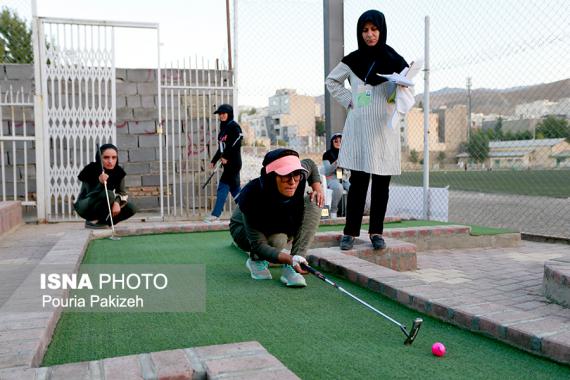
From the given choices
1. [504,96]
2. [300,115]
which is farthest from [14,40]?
[504,96]

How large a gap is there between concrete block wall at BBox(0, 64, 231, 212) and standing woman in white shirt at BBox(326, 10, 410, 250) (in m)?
5.31

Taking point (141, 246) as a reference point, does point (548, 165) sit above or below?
above

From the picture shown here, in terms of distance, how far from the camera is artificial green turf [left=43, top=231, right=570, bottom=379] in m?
2.06

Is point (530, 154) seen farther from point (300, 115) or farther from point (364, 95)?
point (300, 115)

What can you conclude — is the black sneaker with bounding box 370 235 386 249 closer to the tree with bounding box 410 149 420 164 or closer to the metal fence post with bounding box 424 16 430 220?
the metal fence post with bounding box 424 16 430 220

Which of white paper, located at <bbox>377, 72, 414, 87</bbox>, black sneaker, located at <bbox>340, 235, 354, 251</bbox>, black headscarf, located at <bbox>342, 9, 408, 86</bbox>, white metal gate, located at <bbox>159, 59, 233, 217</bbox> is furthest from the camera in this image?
white metal gate, located at <bbox>159, 59, 233, 217</bbox>

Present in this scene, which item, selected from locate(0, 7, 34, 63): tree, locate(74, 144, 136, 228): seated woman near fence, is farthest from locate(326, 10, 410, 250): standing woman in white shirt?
locate(0, 7, 34, 63): tree

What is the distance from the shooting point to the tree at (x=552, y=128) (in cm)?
571

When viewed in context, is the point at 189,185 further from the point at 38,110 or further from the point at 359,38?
the point at 359,38

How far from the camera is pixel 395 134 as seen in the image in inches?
168

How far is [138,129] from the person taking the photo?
961 cm

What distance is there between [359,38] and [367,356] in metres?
2.74

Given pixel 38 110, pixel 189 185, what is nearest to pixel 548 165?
pixel 189 185

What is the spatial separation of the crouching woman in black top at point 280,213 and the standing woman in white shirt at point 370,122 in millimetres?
669
